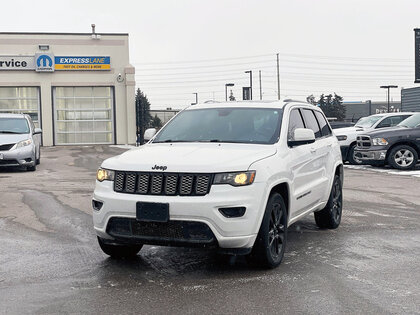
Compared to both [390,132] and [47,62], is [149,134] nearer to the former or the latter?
[390,132]

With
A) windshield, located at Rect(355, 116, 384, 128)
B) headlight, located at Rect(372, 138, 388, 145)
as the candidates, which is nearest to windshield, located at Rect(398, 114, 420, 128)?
headlight, located at Rect(372, 138, 388, 145)

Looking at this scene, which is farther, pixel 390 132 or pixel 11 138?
pixel 390 132

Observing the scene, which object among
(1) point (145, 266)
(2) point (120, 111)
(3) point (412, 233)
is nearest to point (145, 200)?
(1) point (145, 266)

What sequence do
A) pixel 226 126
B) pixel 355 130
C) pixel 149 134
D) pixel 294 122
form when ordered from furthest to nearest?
pixel 355 130 < pixel 149 134 < pixel 294 122 < pixel 226 126

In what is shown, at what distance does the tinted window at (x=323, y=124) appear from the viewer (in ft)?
24.6

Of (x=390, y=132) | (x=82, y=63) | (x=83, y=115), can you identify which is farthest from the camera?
(x=83, y=115)

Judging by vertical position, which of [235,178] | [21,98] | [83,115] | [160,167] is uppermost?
[21,98]

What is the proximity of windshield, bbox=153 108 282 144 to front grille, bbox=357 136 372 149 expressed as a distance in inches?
414

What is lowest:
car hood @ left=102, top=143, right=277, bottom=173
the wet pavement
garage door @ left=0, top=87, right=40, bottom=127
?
the wet pavement

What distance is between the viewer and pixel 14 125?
A: 1636 centimetres

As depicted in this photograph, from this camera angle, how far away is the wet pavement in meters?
4.34

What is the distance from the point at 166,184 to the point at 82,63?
3026cm

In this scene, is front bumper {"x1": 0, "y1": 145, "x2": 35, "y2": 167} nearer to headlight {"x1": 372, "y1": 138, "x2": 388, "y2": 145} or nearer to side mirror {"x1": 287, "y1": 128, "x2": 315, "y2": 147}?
headlight {"x1": 372, "y1": 138, "x2": 388, "y2": 145}

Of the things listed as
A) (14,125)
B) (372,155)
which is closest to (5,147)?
(14,125)
